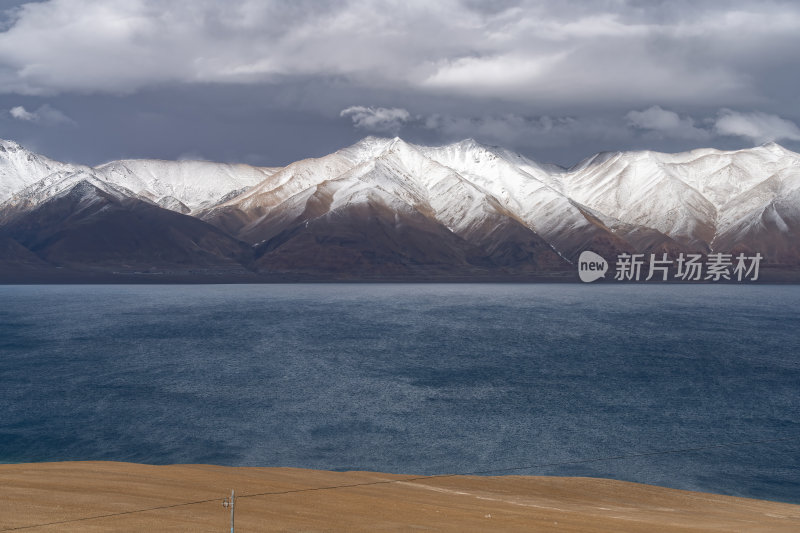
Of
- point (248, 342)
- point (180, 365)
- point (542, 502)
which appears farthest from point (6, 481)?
point (248, 342)

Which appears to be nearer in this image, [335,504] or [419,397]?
[335,504]

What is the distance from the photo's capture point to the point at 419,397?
187 feet

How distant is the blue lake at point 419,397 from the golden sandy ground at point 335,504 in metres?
7.29

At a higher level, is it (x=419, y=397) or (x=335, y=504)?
(x=335, y=504)

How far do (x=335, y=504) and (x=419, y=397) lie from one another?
33.8 metres

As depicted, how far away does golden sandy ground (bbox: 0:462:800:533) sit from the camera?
64.8 ft

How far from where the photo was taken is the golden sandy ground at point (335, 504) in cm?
1977

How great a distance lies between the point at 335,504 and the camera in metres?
23.7

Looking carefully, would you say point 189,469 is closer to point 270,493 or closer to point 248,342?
point 270,493

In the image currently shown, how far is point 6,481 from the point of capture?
23.2 metres

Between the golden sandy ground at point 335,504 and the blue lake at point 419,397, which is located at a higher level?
the golden sandy ground at point 335,504

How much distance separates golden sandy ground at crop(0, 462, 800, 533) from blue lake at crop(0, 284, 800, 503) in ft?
23.9

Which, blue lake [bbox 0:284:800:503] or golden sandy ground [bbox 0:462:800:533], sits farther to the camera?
blue lake [bbox 0:284:800:503]

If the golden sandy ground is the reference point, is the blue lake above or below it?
below
